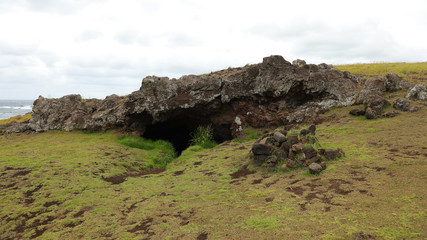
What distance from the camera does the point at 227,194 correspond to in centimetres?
1098

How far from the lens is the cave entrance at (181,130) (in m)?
25.4

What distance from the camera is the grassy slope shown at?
7.58 metres

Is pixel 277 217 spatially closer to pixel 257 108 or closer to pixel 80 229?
pixel 80 229

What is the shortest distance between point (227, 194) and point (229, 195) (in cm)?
Answer: 16

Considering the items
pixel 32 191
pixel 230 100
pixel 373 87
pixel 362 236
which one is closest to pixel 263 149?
pixel 362 236

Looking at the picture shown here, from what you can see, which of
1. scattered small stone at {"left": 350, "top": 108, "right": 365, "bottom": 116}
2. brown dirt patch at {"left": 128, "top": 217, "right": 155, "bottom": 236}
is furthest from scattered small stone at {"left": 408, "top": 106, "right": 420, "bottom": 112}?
brown dirt patch at {"left": 128, "top": 217, "right": 155, "bottom": 236}

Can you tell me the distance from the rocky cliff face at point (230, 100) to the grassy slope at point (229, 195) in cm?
543

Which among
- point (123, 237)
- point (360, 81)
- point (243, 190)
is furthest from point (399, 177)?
point (360, 81)

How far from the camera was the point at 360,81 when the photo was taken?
23375mm

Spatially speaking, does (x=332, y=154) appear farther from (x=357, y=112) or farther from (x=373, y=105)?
(x=373, y=105)

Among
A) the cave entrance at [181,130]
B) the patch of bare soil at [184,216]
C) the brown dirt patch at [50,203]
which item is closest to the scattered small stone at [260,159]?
the patch of bare soil at [184,216]

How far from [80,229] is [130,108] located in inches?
594

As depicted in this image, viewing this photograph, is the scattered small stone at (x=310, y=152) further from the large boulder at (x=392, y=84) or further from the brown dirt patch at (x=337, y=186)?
the large boulder at (x=392, y=84)

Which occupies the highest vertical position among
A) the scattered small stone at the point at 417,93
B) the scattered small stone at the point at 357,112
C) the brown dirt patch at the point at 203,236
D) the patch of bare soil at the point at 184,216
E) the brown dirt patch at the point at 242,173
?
the scattered small stone at the point at 417,93
